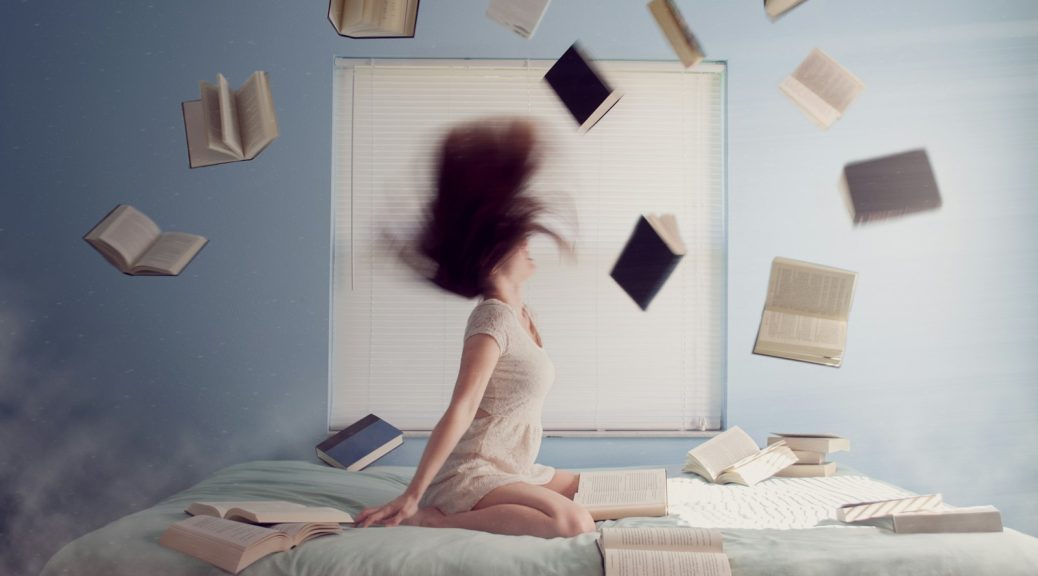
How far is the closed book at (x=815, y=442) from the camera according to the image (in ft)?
9.05

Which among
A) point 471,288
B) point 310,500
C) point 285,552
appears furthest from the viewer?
point 471,288

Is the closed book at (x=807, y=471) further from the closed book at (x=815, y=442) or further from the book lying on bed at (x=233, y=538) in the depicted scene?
the book lying on bed at (x=233, y=538)

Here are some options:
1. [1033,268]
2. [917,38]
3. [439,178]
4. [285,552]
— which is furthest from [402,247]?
[1033,268]

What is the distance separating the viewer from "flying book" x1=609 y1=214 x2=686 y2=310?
3.14 metres

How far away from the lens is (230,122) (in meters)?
2.91

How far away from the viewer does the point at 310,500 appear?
2182 mm

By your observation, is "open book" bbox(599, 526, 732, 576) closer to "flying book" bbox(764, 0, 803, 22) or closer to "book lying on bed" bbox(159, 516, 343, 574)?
"book lying on bed" bbox(159, 516, 343, 574)

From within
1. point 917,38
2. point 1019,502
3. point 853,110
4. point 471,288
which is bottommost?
point 1019,502

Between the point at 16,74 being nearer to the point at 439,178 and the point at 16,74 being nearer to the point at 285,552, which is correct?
the point at 439,178

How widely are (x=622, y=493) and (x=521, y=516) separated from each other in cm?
44

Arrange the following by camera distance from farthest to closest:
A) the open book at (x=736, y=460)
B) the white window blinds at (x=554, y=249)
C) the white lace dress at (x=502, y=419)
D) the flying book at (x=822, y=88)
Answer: the white window blinds at (x=554, y=249)
the flying book at (x=822, y=88)
the open book at (x=736, y=460)
the white lace dress at (x=502, y=419)

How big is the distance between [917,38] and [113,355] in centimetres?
287

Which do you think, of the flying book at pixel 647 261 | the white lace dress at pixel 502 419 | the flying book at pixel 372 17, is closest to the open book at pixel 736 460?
the flying book at pixel 647 261

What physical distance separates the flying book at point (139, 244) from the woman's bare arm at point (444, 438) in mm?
1434
